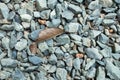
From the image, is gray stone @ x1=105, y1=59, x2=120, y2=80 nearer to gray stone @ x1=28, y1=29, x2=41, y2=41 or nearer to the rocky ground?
the rocky ground

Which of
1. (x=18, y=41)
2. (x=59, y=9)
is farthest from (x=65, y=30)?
(x=18, y=41)

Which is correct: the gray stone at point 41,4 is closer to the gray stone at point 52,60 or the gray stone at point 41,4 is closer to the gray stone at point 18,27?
the gray stone at point 18,27

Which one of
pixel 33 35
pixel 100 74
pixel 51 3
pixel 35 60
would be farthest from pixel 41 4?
pixel 100 74

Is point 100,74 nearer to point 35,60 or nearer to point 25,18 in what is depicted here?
point 35,60

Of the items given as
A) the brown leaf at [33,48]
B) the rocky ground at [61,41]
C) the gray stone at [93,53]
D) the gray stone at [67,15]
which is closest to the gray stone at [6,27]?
the rocky ground at [61,41]

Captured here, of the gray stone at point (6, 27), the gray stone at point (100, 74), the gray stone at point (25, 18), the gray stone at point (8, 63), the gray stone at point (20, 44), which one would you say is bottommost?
the gray stone at point (100, 74)

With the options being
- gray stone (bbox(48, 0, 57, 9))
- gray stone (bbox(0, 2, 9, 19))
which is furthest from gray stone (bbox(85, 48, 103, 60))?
gray stone (bbox(0, 2, 9, 19))
